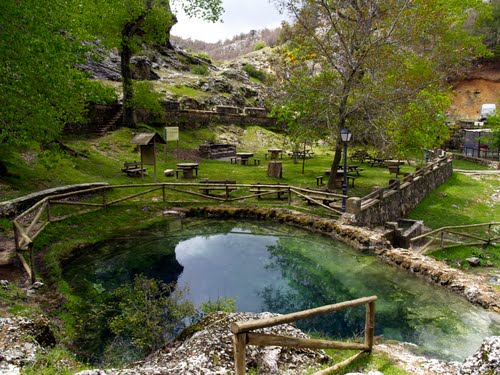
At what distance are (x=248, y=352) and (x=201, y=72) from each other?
4883 centimetres

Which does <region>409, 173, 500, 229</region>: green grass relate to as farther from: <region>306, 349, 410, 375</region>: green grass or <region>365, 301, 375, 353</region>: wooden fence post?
<region>365, 301, 375, 353</region>: wooden fence post

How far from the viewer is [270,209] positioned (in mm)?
16766

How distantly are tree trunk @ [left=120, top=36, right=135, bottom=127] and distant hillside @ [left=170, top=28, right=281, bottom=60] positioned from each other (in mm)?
97047

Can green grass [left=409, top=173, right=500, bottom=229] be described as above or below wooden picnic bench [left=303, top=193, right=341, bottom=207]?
below

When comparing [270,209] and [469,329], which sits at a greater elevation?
[270,209]

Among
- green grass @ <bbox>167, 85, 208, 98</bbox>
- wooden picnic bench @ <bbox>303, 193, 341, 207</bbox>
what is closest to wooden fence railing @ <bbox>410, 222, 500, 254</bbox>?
wooden picnic bench @ <bbox>303, 193, 341, 207</bbox>

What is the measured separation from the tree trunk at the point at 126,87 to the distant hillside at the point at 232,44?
97.0m

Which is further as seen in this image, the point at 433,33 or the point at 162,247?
the point at 433,33

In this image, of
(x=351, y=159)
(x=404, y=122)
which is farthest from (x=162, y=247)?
(x=351, y=159)

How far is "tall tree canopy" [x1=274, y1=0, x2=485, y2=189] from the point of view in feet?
59.4

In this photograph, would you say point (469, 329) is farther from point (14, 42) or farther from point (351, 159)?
point (351, 159)

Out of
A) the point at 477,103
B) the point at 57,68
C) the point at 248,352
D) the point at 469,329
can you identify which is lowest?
the point at 469,329

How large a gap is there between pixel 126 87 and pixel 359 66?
59.5ft

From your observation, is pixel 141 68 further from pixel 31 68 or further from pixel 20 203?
→ pixel 20 203
